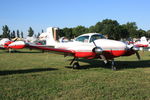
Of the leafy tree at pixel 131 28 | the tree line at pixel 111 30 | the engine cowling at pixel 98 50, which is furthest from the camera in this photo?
the leafy tree at pixel 131 28

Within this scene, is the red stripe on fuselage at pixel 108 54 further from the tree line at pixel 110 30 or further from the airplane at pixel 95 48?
the tree line at pixel 110 30

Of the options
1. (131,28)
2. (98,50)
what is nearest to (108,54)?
(98,50)

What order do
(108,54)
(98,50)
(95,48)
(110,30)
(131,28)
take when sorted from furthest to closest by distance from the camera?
(131,28) < (110,30) < (108,54) < (95,48) < (98,50)

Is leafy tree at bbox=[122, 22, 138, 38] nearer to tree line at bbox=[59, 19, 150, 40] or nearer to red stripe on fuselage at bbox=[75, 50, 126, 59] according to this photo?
tree line at bbox=[59, 19, 150, 40]

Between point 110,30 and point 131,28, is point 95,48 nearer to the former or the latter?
point 110,30

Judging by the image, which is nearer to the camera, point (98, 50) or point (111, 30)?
point (98, 50)

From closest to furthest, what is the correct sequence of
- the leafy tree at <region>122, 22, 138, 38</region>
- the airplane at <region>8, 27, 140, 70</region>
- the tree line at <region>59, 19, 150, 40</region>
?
the airplane at <region>8, 27, 140, 70</region>, the tree line at <region>59, 19, 150, 40</region>, the leafy tree at <region>122, 22, 138, 38</region>

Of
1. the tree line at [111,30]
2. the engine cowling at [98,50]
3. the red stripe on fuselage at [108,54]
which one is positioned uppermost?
the tree line at [111,30]

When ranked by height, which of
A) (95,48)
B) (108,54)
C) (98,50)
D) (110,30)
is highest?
(110,30)

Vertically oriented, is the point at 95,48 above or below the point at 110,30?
below

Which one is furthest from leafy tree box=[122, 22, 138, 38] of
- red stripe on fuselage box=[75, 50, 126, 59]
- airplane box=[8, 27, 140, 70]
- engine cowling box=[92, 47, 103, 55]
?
engine cowling box=[92, 47, 103, 55]

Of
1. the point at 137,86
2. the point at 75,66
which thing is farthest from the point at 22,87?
the point at 75,66

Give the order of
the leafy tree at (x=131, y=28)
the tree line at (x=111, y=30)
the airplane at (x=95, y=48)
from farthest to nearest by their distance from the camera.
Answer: the leafy tree at (x=131, y=28)
the tree line at (x=111, y=30)
the airplane at (x=95, y=48)

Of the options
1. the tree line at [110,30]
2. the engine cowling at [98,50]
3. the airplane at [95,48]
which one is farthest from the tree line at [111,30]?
the engine cowling at [98,50]
